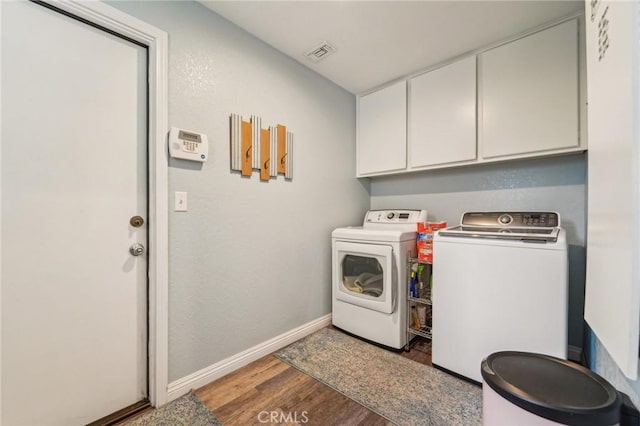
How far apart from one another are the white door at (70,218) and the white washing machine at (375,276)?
1445 mm

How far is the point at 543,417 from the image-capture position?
0.70m

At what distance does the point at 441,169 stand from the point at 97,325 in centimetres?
267

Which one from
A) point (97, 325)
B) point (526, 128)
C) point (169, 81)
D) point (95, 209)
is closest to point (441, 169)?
point (526, 128)

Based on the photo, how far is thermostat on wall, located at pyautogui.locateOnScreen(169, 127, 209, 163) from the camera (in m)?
1.44

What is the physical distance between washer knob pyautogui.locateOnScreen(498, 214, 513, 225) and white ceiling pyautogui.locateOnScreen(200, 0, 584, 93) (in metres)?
1.30

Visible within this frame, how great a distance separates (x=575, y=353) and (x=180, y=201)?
112 inches

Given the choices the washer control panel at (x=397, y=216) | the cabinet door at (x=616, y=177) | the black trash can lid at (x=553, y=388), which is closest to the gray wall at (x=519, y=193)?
the washer control panel at (x=397, y=216)

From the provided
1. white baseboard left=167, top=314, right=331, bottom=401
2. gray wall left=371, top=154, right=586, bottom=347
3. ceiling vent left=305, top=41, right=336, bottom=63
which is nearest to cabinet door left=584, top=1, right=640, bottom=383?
gray wall left=371, top=154, right=586, bottom=347

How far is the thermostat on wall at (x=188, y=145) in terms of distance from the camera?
144 centimetres

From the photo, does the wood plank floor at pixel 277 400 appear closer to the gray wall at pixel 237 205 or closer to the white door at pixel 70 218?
the gray wall at pixel 237 205

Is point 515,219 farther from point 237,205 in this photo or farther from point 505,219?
point 237,205

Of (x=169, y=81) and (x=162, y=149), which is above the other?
(x=169, y=81)

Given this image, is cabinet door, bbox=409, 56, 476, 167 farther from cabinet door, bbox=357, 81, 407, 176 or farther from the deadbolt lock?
Result: the deadbolt lock

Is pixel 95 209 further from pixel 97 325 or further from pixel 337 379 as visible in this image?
pixel 337 379
